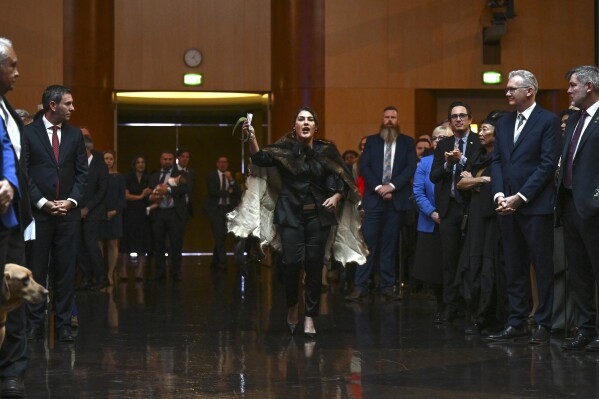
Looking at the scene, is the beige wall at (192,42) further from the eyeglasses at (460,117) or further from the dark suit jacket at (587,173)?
the dark suit jacket at (587,173)

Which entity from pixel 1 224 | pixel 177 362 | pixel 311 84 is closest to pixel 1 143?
pixel 1 224

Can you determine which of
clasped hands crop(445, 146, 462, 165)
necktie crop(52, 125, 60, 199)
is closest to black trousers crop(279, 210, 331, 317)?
clasped hands crop(445, 146, 462, 165)

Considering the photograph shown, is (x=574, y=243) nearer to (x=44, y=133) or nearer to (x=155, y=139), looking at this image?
(x=44, y=133)

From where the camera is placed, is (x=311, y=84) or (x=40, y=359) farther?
(x=311, y=84)

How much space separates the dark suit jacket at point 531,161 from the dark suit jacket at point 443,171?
96cm

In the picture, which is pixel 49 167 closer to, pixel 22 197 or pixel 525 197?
pixel 22 197

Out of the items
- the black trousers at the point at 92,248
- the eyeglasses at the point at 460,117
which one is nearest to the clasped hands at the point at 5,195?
the eyeglasses at the point at 460,117

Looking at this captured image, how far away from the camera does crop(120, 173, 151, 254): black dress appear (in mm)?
14531

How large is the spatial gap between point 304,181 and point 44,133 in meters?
1.94

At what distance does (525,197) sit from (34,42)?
10.6 m

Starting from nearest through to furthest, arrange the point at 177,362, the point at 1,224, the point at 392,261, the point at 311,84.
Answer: the point at 1,224
the point at 177,362
the point at 392,261
the point at 311,84

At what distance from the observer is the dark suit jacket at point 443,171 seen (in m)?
9.27

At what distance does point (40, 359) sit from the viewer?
7367mm

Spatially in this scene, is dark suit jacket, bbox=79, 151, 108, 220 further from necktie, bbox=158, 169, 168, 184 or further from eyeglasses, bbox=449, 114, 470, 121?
eyeglasses, bbox=449, 114, 470, 121
